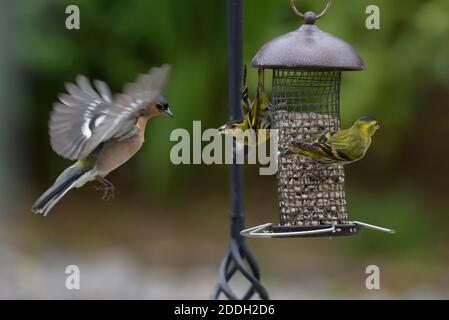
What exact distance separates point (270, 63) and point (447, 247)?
17.1 ft

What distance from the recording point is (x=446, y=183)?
9.20m

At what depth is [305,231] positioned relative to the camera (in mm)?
4160

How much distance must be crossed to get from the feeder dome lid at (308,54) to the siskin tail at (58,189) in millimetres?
1024

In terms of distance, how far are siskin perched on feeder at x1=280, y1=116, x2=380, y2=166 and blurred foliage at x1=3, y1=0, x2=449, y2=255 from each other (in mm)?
3165

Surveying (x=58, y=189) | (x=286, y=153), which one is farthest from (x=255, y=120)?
(x=58, y=189)

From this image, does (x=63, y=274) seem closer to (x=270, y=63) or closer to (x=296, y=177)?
(x=296, y=177)

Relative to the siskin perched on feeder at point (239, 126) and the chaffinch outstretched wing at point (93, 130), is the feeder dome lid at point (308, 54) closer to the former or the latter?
the siskin perched on feeder at point (239, 126)

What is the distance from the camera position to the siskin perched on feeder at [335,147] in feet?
14.1

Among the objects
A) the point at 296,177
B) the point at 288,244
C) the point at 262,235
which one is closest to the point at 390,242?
the point at 288,244

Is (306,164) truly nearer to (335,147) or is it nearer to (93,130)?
(335,147)

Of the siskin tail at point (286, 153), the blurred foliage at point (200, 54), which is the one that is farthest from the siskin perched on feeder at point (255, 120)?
the blurred foliage at point (200, 54)

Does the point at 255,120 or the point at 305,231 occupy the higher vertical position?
the point at 255,120

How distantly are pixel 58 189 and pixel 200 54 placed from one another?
4281 millimetres

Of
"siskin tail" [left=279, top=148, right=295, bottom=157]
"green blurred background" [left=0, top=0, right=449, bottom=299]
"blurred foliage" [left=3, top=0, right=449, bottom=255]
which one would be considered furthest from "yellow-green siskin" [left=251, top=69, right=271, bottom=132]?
"blurred foliage" [left=3, top=0, right=449, bottom=255]
